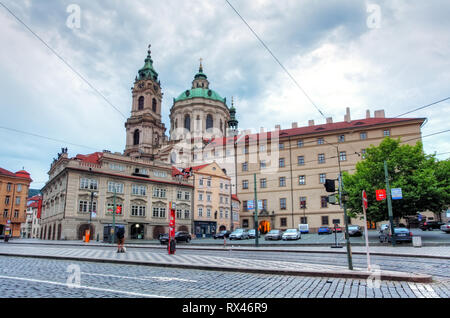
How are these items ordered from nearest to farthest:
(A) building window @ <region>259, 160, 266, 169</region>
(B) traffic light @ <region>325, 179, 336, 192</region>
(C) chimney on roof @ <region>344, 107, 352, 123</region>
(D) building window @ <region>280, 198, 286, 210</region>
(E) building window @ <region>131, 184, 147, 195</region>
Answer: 1. (B) traffic light @ <region>325, 179, 336, 192</region>
2. (E) building window @ <region>131, 184, 147, 195</region>
3. (D) building window @ <region>280, 198, 286, 210</region>
4. (C) chimney on roof @ <region>344, 107, 352, 123</region>
5. (A) building window @ <region>259, 160, 266, 169</region>

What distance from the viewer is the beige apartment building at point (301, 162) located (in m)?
57.5

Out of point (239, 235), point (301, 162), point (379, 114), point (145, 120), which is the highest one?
point (145, 120)

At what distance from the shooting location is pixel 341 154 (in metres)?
59.7

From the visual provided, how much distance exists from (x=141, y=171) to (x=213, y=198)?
1431 centimetres

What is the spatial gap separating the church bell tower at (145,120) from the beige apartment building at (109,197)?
979 inches

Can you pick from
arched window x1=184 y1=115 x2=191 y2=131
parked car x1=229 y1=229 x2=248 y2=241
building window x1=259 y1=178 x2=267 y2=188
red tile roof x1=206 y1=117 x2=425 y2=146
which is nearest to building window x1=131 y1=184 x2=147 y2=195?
parked car x1=229 y1=229 x2=248 y2=241

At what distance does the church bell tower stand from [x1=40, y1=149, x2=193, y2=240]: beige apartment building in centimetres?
2486

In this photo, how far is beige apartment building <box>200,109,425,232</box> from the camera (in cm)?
5750

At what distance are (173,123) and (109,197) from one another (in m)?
42.5

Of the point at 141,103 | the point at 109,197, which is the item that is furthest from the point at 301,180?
the point at 141,103

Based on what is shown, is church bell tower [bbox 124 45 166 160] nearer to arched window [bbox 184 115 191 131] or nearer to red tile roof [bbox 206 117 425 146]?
arched window [bbox 184 115 191 131]

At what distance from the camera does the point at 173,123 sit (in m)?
87.3

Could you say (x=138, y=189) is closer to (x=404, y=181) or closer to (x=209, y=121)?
(x=404, y=181)

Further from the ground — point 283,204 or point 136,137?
point 136,137
